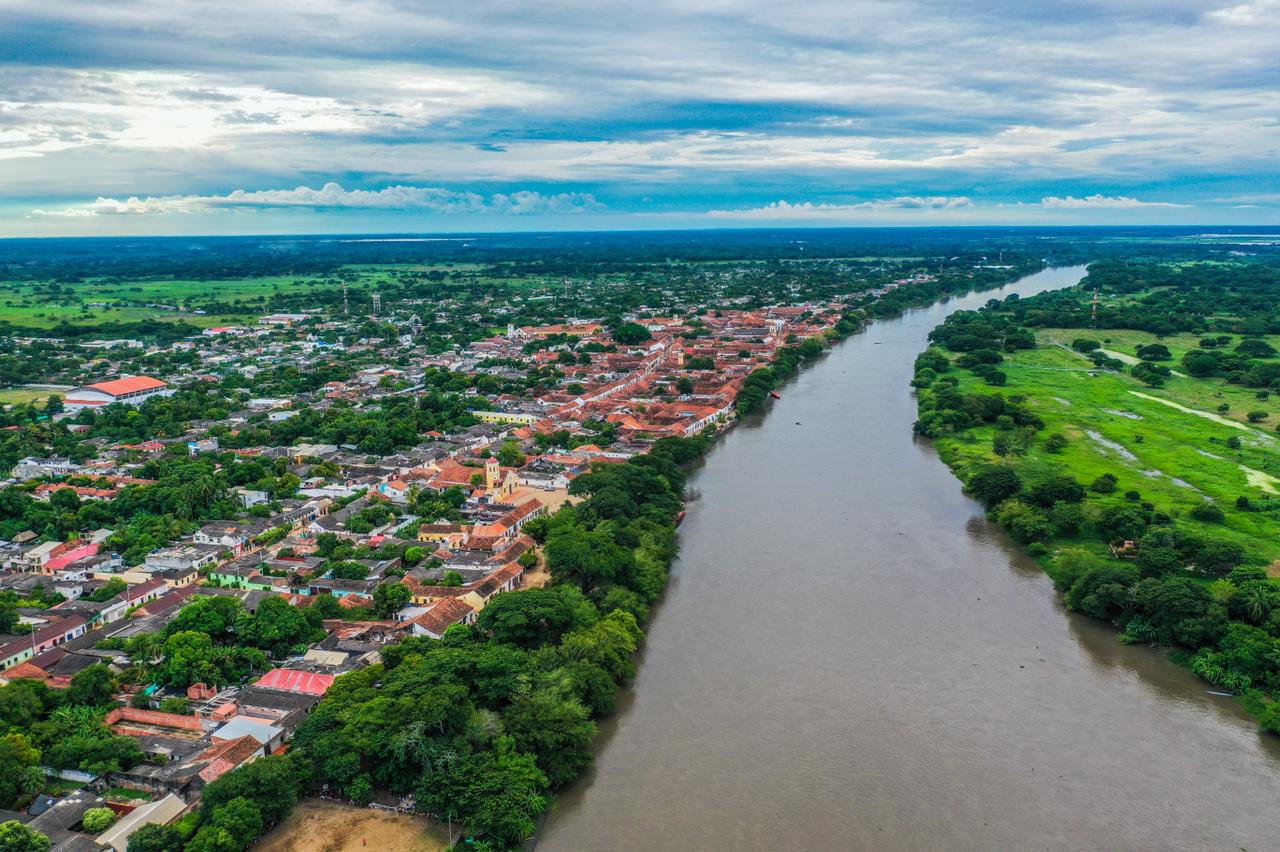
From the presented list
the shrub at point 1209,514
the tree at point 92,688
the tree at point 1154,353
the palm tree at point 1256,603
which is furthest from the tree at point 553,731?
the tree at point 1154,353

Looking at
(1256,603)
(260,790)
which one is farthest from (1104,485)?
(260,790)

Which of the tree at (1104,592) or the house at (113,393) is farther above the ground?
the house at (113,393)

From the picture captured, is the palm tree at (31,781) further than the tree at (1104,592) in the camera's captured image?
No

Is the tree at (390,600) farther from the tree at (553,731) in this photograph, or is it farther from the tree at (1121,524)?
Result: the tree at (1121,524)

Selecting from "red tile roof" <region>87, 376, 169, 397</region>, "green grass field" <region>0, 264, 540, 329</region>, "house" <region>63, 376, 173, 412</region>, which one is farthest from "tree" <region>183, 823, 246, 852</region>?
"green grass field" <region>0, 264, 540, 329</region>

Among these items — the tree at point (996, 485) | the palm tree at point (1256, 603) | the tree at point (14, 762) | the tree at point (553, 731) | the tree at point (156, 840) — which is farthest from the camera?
the tree at point (996, 485)

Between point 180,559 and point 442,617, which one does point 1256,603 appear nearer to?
point 442,617

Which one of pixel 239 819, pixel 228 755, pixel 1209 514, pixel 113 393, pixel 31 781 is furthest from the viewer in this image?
pixel 113 393
